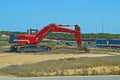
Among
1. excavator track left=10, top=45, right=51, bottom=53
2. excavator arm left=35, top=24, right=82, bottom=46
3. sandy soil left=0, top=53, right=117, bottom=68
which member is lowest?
sandy soil left=0, top=53, right=117, bottom=68

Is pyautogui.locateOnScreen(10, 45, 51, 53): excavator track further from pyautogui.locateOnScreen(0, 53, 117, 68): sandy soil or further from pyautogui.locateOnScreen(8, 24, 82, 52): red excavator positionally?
pyautogui.locateOnScreen(0, 53, 117, 68): sandy soil

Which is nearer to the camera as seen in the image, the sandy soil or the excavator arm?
the sandy soil

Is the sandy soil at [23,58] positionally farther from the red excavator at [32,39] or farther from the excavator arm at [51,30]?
the excavator arm at [51,30]

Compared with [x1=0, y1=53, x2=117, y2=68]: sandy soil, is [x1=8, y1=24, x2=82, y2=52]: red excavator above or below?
above

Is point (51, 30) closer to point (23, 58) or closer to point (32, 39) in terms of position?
point (32, 39)

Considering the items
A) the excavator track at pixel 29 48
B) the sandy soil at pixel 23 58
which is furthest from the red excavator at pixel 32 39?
the sandy soil at pixel 23 58

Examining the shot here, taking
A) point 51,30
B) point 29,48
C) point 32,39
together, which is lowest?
point 29,48

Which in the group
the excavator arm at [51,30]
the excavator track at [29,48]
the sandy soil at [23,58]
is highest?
the excavator arm at [51,30]

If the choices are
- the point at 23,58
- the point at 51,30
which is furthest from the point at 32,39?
the point at 23,58

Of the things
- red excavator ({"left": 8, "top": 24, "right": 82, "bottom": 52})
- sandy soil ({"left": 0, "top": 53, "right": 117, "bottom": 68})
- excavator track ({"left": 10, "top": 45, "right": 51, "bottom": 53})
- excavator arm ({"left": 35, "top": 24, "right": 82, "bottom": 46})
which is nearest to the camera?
sandy soil ({"left": 0, "top": 53, "right": 117, "bottom": 68})

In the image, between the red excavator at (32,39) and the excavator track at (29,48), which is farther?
the red excavator at (32,39)

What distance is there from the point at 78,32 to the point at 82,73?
96.3 feet

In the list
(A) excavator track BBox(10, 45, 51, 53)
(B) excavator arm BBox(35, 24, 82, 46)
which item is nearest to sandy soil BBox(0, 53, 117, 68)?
(A) excavator track BBox(10, 45, 51, 53)

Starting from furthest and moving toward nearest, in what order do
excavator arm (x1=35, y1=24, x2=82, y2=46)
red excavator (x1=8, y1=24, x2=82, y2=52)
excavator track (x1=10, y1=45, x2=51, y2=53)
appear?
excavator arm (x1=35, y1=24, x2=82, y2=46), red excavator (x1=8, y1=24, x2=82, y2=52), excavator track (x1=10, y1=45, x2=51, y2=53)
